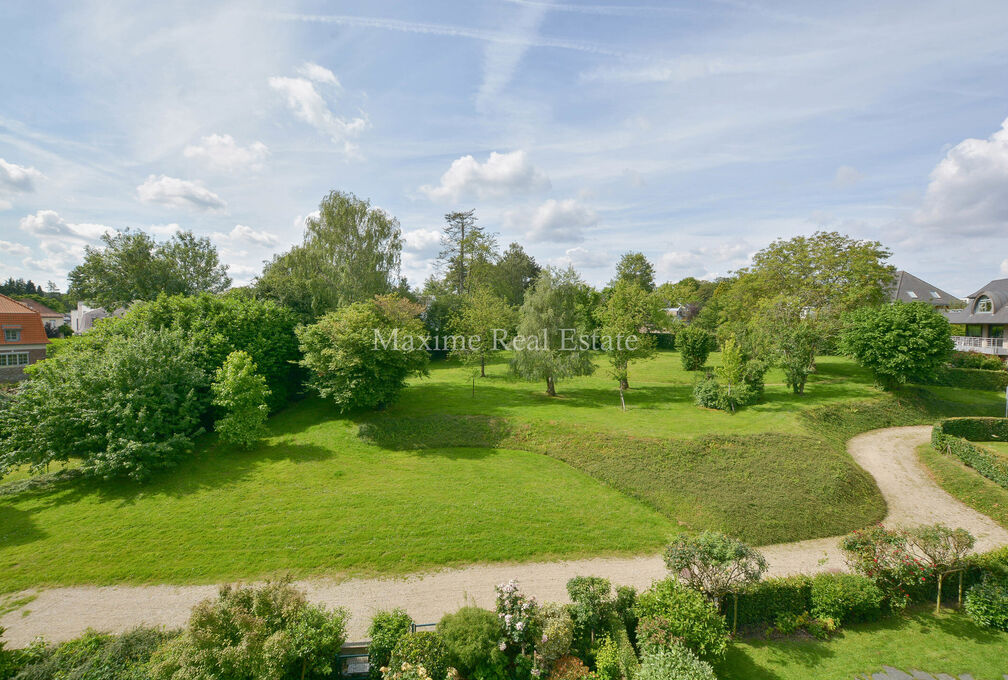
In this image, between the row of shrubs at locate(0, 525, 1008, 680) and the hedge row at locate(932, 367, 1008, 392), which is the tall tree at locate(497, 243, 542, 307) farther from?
the row of shrubs at locate(0, 525, 1008, 680)

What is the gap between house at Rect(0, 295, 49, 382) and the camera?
37.5 m

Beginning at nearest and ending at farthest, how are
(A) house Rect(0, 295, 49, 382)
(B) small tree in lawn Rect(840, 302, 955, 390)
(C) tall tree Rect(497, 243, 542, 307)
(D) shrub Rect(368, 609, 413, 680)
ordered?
(D) shrub Rect(368, 609, 413, 680) → (B) small tree in lawn Rect(840, 302, 955, 390) → (A) house Rect(0, 295, 49, 382) → (C) tall tree Rect(497, 243, 542, 307)

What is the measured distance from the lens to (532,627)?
895 cm

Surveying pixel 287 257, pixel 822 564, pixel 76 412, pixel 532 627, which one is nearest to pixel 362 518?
pixel 532 627

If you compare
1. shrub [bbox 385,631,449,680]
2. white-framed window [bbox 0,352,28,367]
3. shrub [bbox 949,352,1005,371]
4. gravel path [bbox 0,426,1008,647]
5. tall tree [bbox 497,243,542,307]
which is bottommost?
gravel path [bbox 0,426,1008,647]

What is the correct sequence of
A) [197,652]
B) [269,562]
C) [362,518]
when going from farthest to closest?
[362,518] < [269,562] < [197,652]

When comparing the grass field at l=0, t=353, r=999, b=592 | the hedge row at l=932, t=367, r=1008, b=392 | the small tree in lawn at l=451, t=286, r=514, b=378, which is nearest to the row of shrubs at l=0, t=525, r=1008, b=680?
the grass field at l=0, t=353, r=999, b=592

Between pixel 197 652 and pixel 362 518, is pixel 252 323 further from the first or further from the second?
pixel 197 652

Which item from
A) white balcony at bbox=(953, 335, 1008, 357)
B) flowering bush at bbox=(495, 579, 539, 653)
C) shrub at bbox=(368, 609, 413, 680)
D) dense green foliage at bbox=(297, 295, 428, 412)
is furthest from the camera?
white balcony at bbox=(953, 335, 1008, 357)

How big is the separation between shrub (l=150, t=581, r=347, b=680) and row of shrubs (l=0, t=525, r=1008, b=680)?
0.07 ft

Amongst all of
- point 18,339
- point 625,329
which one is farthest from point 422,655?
point 18,339

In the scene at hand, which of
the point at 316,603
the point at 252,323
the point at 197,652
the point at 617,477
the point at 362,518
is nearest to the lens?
the point at 197,652

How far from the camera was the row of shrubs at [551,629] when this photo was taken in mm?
7938

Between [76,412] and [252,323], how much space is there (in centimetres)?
1017
